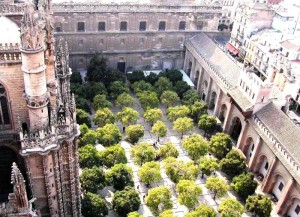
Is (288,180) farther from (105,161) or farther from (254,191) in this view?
(105,161)

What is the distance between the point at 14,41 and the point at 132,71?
167ft

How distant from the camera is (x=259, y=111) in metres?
55.8

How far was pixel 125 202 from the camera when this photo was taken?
140 feet

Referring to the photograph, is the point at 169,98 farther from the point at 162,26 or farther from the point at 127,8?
the point at 127,8

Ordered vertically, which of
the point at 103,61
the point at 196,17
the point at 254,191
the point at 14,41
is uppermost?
the point at 14,41

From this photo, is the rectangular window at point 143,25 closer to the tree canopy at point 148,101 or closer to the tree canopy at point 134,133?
the tree canopy at point 148,101

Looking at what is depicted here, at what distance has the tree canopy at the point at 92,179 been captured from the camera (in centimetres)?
4447

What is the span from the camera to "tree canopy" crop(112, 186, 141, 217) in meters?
42.9

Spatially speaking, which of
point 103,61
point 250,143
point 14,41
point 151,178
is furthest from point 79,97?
point 14,41

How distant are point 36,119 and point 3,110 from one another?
2.94m

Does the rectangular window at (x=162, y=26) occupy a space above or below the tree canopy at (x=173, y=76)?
above

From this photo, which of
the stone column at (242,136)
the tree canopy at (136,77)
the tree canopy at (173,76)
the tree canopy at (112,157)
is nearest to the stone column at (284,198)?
the stone column at (242,136)

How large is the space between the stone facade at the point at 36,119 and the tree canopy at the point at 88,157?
13.5 m

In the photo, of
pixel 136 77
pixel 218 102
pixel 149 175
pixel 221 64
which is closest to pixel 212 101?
pixel 218 102
